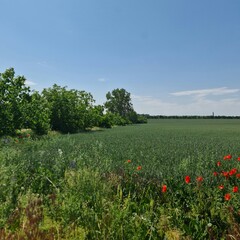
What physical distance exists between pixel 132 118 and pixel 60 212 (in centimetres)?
7824

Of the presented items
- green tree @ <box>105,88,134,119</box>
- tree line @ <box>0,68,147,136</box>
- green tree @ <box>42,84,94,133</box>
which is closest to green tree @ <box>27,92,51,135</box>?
tree line @ <box>0,68,147,136</box>

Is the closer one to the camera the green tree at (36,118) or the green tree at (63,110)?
the green tree at (36,118)

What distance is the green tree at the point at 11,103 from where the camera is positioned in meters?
13.7

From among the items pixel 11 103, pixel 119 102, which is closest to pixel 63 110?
pixel 11 103

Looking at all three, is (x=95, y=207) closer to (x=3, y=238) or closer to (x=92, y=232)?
(x=92, y=232)

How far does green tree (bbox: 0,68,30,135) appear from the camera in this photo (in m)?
13.7

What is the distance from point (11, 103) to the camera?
14.1 meters

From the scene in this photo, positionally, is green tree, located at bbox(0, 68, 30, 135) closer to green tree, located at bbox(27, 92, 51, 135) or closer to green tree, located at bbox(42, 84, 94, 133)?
green tree, located at bbox(27, 92, 51, 135)

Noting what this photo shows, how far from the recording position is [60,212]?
11.3ft

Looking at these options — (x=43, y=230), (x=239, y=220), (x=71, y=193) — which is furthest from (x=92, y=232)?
(x=239, y=220)

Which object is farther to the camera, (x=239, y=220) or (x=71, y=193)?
(x=71, y=193)

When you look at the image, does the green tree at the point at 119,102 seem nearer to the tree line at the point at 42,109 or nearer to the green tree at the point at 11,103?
the tree line at the point at 42,109

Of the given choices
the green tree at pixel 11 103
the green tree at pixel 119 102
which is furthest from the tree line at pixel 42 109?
the green tree at pixel 119 102

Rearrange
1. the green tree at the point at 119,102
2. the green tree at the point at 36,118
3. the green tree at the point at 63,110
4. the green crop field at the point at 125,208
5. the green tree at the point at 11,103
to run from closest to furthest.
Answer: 1. the green crop field at the point at 125,208
2. the green tree at the point at 11,103
3. the green tree at the point at 36,118
4. the green tree at the point at 63,110
5. the green tree at the point at 119,102
